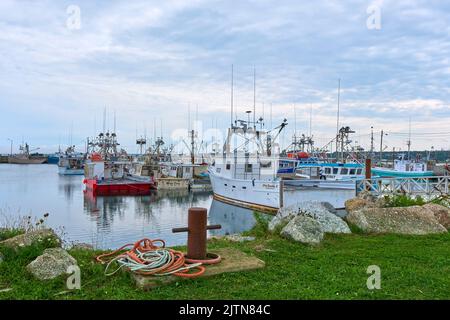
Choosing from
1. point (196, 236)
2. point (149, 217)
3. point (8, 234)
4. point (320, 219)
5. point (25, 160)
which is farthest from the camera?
point (25, 160)

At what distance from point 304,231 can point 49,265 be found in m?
5.18

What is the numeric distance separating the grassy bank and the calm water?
1022 cm

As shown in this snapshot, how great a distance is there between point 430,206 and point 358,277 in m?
6.62

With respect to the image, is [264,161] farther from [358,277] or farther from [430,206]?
[358,277]

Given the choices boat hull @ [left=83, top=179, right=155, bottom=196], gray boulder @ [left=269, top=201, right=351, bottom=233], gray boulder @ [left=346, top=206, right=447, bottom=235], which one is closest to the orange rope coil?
gray boulder @ [left=269, top=201, right=351, bottom=233]

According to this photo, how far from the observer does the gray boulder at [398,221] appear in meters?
9.51

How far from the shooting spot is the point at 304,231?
827 cm

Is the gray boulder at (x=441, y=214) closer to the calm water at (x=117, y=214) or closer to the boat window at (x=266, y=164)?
the calm water at (x=117, y=214)

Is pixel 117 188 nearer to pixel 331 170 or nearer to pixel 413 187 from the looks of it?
pixel 331 170

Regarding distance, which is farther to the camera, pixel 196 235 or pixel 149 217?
pixel 149 217

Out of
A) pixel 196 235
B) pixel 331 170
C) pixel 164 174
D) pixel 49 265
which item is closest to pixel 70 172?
pixel 164 174

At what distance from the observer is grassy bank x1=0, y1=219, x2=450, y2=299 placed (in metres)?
4.79

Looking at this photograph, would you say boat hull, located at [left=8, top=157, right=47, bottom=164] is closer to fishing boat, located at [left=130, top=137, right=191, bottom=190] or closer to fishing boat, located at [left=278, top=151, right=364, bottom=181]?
fishing boat, located at [left=130, top=137, right=191, bottom=190]

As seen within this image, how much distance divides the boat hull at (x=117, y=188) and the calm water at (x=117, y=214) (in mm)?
1329
